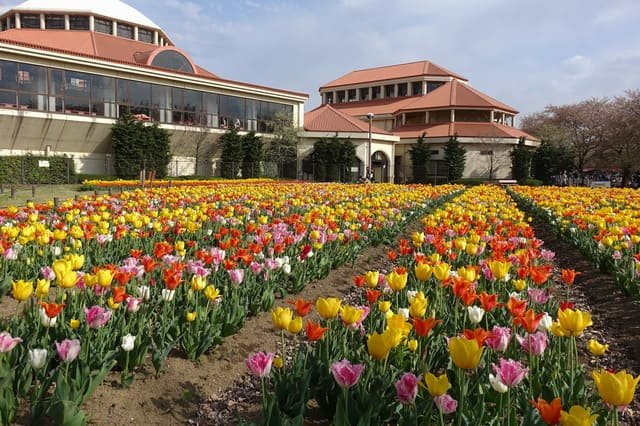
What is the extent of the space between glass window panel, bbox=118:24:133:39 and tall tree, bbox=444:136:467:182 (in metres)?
31.7

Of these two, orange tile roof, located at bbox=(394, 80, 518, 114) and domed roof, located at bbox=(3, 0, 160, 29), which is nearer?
domed roof, located at bbox=(3, 0, 160, 29)

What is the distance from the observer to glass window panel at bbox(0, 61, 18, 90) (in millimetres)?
29453

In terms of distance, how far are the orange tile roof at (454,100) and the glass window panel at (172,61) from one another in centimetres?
2437

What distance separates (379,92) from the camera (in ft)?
217

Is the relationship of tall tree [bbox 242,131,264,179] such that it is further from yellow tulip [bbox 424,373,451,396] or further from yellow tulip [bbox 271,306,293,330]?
yellow tulip [bbox 424,373,451,396]

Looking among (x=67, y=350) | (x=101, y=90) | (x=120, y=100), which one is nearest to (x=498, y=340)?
(x=67, y=350)

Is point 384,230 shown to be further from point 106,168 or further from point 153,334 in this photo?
point 106,168

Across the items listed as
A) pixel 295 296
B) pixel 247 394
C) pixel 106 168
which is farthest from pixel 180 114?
pixel 247 394

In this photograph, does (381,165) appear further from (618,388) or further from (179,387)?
Result: (618,388)

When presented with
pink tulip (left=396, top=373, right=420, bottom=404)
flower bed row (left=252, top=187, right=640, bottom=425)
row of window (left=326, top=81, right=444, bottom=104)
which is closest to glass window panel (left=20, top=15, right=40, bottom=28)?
row of window (left=326, top=81, right=444, bottom=104)

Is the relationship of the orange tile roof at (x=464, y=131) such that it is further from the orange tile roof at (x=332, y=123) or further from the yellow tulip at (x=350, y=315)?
the yellow tulip at (x=350, y=315)

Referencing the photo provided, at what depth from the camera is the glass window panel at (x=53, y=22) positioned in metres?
45.3

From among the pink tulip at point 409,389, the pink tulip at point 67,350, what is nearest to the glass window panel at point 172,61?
the pink tulip at point 67,350

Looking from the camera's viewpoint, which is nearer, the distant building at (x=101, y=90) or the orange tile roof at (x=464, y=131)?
the distant building at (x=101, y=90)
